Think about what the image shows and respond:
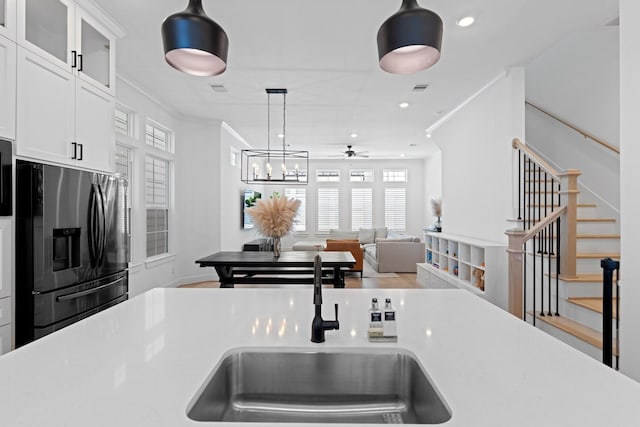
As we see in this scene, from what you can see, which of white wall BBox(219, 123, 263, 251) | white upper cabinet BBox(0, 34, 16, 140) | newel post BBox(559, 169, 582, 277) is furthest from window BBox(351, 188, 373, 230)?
white upper cabinet BBox(0, 34, 16, 140)

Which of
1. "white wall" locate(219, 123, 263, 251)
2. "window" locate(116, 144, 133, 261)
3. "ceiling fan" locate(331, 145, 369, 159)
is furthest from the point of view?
"ceiling fan" locate(331, 145, 369, 159)

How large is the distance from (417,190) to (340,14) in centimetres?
834

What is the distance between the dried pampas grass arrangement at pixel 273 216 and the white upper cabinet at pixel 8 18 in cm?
243

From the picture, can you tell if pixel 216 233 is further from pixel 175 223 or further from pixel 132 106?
pixel 132 106

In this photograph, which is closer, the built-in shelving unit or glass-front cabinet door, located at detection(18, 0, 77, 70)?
glass-front cabinet door, located at detection(18, 0, 77, 70)

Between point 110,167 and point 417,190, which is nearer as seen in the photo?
point 110,167

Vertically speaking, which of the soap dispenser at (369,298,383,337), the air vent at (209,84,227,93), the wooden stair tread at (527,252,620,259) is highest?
the air vent at (209,84,227,93)

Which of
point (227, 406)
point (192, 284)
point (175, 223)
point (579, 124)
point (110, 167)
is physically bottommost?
point (192, 284)

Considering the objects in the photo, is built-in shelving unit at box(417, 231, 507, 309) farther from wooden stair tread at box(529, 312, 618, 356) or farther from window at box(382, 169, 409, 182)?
window at box(382, 169, 409, 182)

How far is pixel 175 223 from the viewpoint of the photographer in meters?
5.98

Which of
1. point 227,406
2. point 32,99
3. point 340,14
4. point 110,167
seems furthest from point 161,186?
point 227,406

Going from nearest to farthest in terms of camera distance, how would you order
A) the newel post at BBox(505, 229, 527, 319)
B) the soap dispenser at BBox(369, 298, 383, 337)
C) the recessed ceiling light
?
the soap dispenser at BBox(369, 298, 383, 337), the recessed ceiling light, the newel post at BBox(505, 229, 527, 319)

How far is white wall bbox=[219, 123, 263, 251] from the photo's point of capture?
21.3 feet

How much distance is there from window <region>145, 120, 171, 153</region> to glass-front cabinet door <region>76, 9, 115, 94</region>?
213 cm
